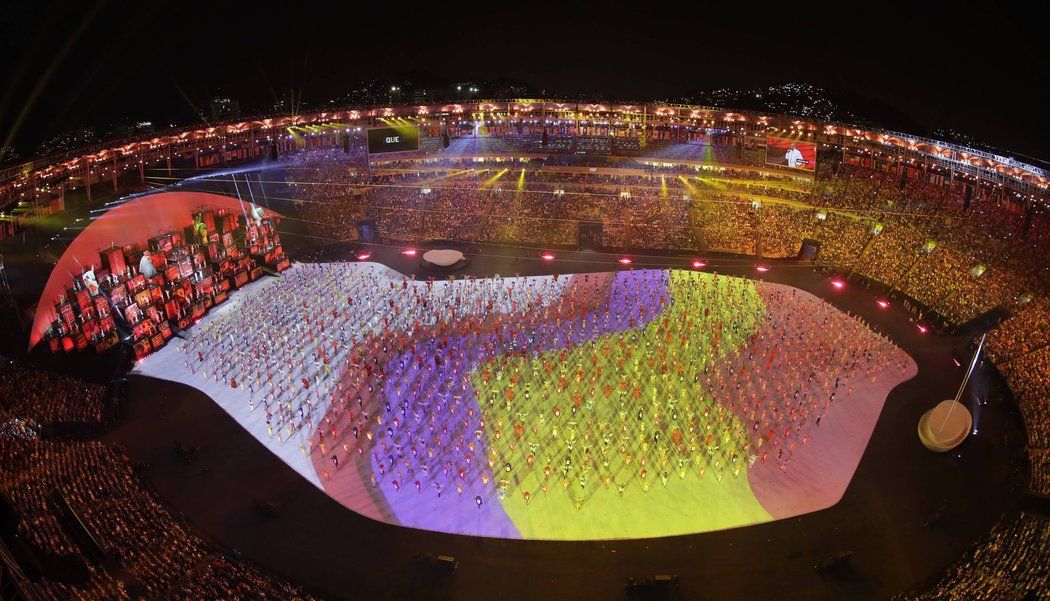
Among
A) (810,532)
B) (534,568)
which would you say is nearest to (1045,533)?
(810,532)

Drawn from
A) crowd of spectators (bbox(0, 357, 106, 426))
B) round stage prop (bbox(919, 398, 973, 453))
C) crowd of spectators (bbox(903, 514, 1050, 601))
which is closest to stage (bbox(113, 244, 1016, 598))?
round stage prop (bbox(919, 398, 973, 453))

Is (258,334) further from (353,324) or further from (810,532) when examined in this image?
(810,532)

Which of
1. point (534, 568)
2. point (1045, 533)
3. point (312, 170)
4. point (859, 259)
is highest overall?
point (312, 170)

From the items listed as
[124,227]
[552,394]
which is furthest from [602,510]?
[124,227]

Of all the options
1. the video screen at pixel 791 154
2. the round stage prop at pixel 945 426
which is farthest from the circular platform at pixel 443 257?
the round stage prop at pixel 945 426

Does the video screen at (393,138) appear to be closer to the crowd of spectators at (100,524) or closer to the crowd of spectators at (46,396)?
the crowd of spectators at (46,396)
